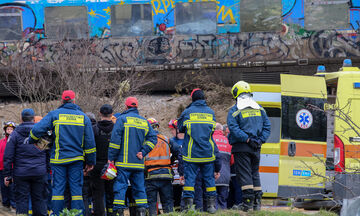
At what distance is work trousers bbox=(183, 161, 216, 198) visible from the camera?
8180 mm

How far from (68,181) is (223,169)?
240cm

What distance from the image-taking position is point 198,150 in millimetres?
8156

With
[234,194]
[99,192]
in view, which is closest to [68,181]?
[99,192]

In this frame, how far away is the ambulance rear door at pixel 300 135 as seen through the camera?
30.2ft

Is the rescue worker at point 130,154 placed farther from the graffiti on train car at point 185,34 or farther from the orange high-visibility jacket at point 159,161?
the graffiti on train car at point 185,34

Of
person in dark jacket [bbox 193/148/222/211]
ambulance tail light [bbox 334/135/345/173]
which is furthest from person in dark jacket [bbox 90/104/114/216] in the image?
ambulance tail light [bbox 334/135/345/173]

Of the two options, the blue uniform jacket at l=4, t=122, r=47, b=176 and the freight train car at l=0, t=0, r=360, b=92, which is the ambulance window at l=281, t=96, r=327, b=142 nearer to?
the blue uniform jacket at l=4, t=122, r=47, b=176

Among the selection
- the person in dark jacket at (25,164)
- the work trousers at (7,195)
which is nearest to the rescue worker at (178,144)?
the person in dark jacket at (25,164)

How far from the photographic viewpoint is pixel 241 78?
16094 millimetres

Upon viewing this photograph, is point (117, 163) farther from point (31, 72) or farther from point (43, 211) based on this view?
point (31, 72)

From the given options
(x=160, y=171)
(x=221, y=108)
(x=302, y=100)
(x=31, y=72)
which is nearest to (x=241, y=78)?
(x=221, y=108)

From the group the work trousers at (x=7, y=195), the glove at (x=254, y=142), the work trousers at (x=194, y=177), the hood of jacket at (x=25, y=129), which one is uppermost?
the hood of jacket at (x=25, y=129)

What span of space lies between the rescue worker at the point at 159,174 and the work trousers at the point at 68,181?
3.27ft

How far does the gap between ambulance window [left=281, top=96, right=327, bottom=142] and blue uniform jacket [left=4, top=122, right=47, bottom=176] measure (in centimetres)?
368
